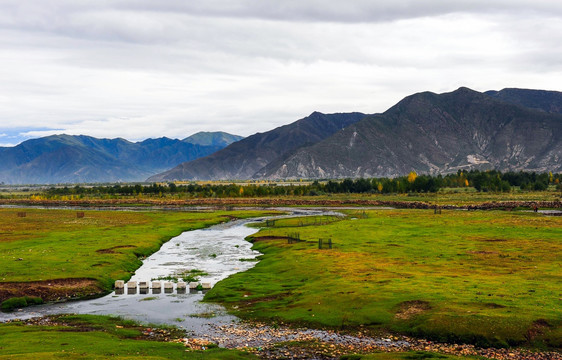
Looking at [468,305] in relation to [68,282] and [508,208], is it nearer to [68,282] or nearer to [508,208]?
[68,282]

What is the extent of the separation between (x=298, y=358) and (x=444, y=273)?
2561 cm

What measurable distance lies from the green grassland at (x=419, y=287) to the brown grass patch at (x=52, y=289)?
13.5m

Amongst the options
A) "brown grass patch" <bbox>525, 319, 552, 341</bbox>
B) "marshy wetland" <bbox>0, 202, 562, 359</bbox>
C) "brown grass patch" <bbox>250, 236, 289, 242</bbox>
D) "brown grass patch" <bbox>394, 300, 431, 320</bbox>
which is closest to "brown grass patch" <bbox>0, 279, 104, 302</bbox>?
"marshy wetland" <bbox>0, 202, 562, 359</bbox>

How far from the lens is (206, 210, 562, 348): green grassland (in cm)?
3111

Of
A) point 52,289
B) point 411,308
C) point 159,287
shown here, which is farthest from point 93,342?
point 411,308

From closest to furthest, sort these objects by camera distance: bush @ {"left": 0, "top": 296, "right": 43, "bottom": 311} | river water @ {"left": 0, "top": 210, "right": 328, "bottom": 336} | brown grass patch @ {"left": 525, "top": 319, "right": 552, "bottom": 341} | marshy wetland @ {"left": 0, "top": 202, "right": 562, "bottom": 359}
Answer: brown grass patch @ {"left": 525, "top": 319, "right": 552, "bottom": 341} < marshy wetland @ {"left": 0, "top": 202, "right": 562, "bottom": 359} < river water @ {"left": 0, "top": 210, "right": 328, "bottom": 336} < bush @ {"left": 0, "top": 296, "right": 43, "bottom": 311}

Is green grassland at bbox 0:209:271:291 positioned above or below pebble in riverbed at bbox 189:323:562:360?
above

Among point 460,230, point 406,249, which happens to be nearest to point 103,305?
point 406,249

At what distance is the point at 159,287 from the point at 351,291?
1980 centimetres

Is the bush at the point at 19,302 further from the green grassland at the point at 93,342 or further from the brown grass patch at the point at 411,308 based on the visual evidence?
the brown grass patch at the point at 411,308

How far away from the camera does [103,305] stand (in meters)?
41.8

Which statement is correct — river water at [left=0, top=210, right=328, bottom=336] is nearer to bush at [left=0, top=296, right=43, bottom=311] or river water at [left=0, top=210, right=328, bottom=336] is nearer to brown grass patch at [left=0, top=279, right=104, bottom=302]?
bush at [left=0, top=296, right=43, bottom=311]

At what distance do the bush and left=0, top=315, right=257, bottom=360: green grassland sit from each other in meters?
6.63

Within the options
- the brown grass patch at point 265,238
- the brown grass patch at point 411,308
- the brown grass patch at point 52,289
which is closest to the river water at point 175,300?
the brown grass patch at point 52,289
